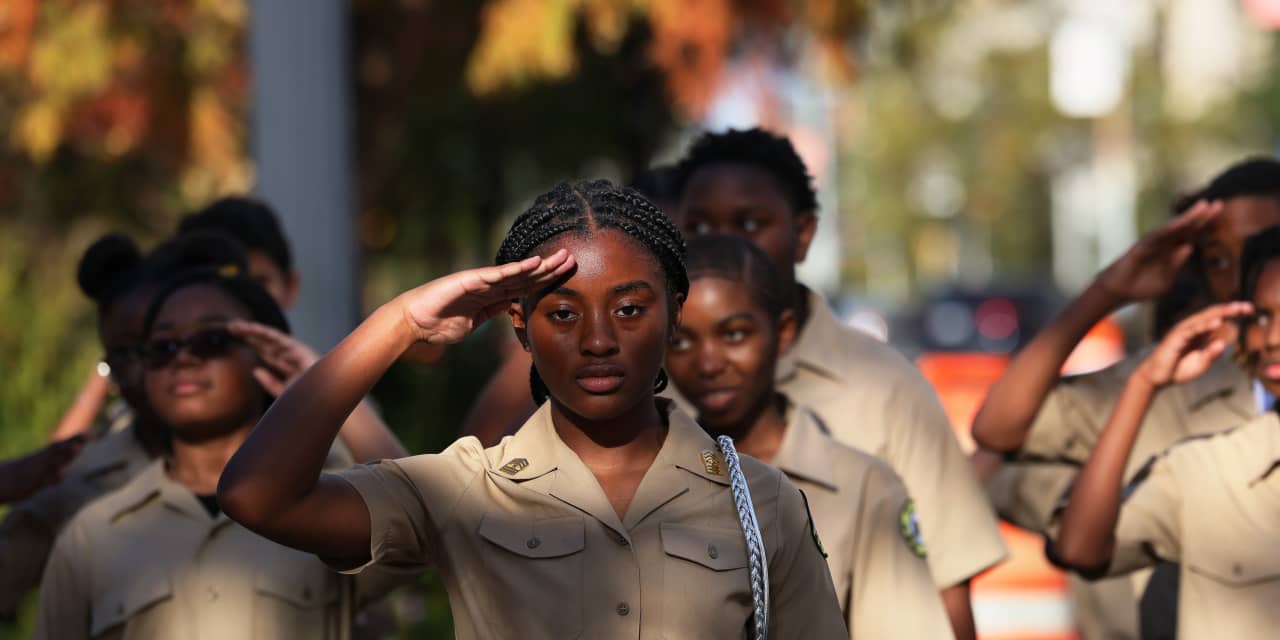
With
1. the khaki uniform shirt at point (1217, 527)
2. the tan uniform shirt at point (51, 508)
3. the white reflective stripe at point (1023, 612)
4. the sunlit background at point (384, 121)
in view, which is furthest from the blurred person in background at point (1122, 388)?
the white reflective stripe at point (1023, 612)

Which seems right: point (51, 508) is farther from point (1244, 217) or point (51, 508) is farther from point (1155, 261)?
point (1244, 217)

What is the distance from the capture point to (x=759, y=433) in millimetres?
4219

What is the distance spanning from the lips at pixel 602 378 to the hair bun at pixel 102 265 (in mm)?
2537

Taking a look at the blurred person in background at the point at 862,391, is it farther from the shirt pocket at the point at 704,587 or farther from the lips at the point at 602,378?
the lips at the point at 602,378

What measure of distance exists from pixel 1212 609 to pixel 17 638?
14.6ft

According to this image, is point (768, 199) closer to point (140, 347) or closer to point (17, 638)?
point (140, 347)

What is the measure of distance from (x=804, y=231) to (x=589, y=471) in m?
2.04

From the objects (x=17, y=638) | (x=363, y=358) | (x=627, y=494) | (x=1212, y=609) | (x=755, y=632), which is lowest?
(x=17, y=638)

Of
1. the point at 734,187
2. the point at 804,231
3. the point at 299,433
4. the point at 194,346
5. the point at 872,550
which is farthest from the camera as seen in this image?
the point at 804,231

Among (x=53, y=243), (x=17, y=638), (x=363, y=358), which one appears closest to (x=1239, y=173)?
(x=363, y=358)

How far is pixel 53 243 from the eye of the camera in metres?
13.4

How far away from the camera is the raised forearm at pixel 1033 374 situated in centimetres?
474

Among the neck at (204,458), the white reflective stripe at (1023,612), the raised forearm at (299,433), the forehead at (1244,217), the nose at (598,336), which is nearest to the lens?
the raised forearm at (299,433)

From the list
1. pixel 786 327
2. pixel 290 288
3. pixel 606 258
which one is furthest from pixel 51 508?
pixel 606 258
